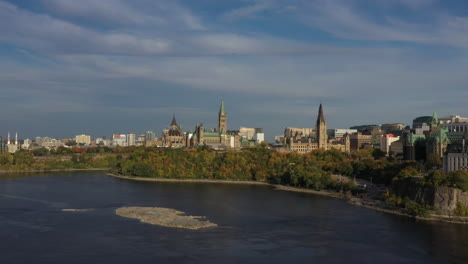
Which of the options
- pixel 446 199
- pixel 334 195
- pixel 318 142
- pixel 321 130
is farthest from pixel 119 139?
pixel 446 199

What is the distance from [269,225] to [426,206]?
34.1 ft

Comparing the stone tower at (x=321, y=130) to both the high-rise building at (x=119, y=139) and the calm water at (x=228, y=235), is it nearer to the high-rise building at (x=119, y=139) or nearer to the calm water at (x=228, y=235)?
the calm water at (x=228, y=235)

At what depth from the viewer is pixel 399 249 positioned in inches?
936

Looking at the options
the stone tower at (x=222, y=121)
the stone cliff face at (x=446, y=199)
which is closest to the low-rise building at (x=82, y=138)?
the stone tower at (x=222, y=121)

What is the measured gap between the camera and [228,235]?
85.5ft

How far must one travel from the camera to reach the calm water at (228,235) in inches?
875

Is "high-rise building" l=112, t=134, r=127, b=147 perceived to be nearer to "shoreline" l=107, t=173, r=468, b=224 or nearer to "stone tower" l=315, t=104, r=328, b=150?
"stone tower" l=315, t=104, r=328, b=150

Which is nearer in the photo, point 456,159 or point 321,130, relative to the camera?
point 456,159

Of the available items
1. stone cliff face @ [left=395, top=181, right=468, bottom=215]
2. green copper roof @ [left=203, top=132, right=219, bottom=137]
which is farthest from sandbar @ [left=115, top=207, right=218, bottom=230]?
green copper roof @ [left=203, top=132, right=219, bottom=137]

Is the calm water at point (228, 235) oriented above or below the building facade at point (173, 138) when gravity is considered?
below

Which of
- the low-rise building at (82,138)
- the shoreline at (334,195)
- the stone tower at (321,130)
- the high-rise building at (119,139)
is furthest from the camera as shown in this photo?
the low-rise building at (82,138)

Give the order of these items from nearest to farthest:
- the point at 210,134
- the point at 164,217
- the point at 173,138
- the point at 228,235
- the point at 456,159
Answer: the point at 228,235 < the point at 164,217 < the point at 456,159 < the point at 210,134 < the point at 173,138

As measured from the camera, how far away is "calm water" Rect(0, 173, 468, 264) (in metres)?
22.2

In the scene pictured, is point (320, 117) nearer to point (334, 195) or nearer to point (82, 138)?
point (334, 195)
